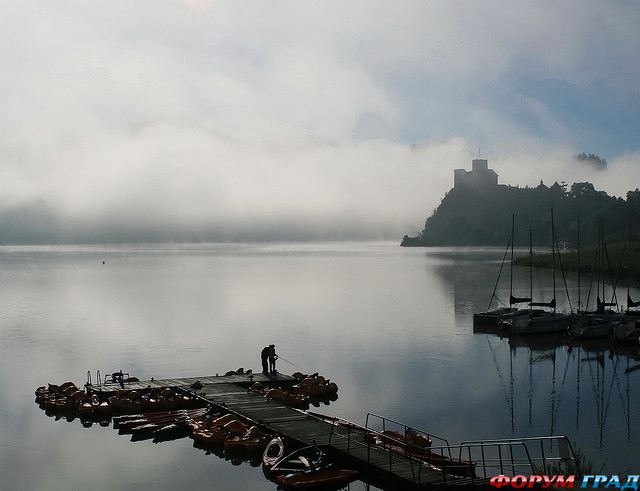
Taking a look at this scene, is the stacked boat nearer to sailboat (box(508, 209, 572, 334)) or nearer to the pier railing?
the pier railing

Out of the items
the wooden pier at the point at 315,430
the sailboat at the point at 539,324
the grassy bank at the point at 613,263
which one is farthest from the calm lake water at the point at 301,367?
the grassy bank at the point at 613,263

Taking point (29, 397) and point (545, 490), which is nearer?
point (545, 490)

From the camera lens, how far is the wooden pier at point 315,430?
22.7 meters

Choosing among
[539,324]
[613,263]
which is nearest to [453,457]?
[539,324]

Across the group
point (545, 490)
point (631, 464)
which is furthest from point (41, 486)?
point (631, 464)

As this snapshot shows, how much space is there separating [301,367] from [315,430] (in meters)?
19.6

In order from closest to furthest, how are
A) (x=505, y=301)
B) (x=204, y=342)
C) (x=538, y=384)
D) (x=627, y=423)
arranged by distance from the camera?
(x=627, y=423)
(x=538, y=384)
(x=204, y=342)
(x=505, y=301)

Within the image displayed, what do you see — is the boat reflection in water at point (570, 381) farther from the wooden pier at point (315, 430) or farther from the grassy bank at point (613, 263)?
the grassy bank at point (613, 263)

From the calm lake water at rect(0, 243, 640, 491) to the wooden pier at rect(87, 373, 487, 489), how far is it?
4.42ft

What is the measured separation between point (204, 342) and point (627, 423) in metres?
34.4

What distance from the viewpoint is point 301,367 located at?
48062 millimetres

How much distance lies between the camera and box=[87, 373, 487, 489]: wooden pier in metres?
22.7

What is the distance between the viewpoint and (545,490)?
748 inches

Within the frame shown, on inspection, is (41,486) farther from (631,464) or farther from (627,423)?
(627,423)
